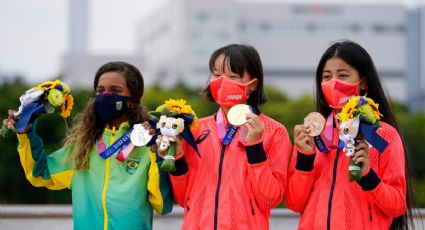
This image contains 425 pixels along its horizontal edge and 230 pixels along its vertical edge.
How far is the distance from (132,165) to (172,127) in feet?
2.07

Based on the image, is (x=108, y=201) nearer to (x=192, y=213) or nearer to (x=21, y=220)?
(x=192, y=213)

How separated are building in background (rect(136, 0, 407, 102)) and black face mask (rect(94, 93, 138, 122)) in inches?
3728

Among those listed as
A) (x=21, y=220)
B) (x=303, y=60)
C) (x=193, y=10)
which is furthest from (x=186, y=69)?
(x=21, y=220)

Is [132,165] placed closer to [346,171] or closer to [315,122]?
[315,122]

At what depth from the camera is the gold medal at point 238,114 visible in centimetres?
437

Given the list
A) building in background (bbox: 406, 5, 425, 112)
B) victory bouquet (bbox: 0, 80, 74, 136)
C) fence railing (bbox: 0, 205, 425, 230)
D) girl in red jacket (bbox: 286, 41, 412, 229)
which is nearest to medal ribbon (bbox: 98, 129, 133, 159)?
victory bouquet (bbox: 0, 80, 74, 136)

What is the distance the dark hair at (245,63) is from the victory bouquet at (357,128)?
0.74 metres

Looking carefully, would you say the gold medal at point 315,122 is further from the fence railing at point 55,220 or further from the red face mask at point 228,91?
the fence railing at point 55,220

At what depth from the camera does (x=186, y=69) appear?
332ft

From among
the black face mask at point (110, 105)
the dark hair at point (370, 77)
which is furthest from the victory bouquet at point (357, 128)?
the black face mask at point (110, 105)

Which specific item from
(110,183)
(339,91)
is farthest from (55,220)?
(339,91)

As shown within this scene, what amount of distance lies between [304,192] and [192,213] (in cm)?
73

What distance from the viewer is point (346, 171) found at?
4457mm

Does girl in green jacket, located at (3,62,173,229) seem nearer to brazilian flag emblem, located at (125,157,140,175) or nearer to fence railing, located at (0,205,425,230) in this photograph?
brazilian flag emblem, located at (125,157,140,175)
